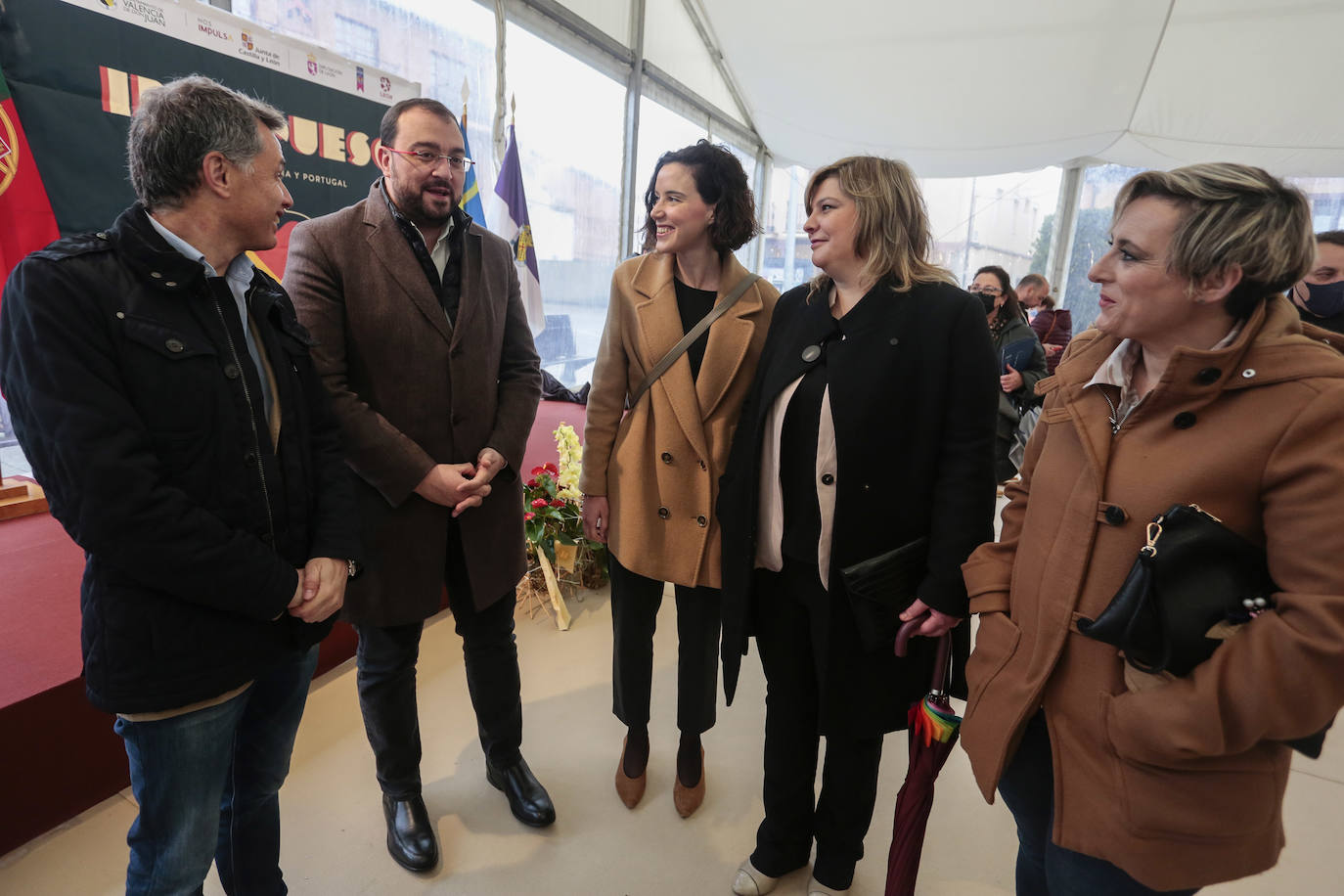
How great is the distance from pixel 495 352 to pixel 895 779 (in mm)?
1781

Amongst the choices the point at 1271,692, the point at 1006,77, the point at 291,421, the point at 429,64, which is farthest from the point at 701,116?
the point at 1271,692

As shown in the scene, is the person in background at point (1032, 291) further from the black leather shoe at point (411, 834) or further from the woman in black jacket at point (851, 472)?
the black leather shoe at point (411, 834)

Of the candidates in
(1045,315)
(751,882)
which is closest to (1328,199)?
(1045,315)

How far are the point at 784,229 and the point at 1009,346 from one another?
7.10 metres

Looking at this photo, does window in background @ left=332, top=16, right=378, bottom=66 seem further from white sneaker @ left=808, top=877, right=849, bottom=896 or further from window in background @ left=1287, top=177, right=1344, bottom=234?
window in background @ left=1287, top=177, right=1344, bottom=234

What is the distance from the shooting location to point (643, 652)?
6.14 feet

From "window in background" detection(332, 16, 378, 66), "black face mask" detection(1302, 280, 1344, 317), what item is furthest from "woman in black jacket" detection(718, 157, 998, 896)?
"window in background" detection(332, 16, 378, 66)

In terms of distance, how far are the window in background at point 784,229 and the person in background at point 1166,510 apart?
893 centimetres

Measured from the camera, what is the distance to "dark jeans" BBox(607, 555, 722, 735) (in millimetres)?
1848

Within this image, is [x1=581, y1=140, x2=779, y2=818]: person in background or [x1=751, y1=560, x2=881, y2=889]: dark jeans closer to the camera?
[x1=751, y1=560, x2=881, y2=889]: dark jeans

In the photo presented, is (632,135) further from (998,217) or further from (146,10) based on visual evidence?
(998,217)

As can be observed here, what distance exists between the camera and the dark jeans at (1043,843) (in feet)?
3.23

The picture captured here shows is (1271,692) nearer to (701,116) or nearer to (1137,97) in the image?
(1137,97)

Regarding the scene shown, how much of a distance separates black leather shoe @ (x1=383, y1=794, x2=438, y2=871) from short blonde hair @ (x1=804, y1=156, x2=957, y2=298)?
168 cm
